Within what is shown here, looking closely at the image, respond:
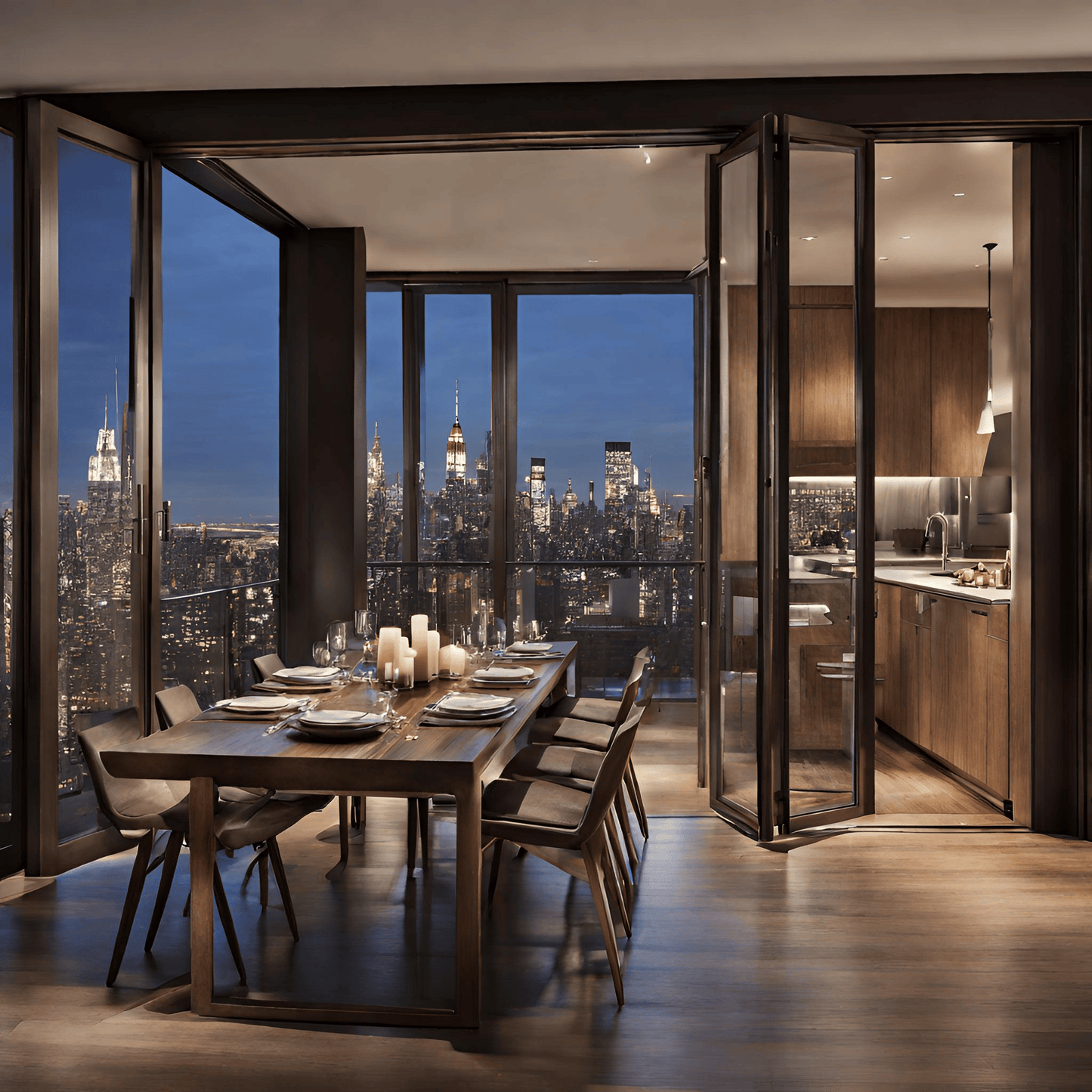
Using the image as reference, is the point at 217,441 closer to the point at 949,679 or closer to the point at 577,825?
the point at 577,825

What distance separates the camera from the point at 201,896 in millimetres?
2398

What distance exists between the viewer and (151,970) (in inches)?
102

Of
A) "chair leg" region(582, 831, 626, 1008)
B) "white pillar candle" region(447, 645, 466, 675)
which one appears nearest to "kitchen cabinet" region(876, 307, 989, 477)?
"white pillar candle" region(447, 645, 466, 675)

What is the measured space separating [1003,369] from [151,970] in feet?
19.7

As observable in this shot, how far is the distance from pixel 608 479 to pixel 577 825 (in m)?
3.55

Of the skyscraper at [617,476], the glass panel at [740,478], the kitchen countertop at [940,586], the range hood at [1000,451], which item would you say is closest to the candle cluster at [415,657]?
the glass panel at [740,478]

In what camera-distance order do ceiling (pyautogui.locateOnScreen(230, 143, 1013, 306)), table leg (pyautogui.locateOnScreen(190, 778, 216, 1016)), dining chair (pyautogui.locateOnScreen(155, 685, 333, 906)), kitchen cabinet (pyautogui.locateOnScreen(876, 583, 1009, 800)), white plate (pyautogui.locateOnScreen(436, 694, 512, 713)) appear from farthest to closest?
kitchen cabinet (pyautogui.locateOnScreen(876, 583, 1009, 800)) → ceiling (pyautogui.locateOnScreen(230, 143, 1013, 306)) → dining chair (pyautogui.locateOnScreen(155, 685, 333, 906)) → white plate (pyautogui.locateOnScreen(436, 694, 512, 713)) → table leg (pyautogui.locateOnScreen(190, 778, 216, 1016))

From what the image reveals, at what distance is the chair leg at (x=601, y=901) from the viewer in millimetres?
2400

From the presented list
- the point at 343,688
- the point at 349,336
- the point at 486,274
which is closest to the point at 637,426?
the point at 486,274

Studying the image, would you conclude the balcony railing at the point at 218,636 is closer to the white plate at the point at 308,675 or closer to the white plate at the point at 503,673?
the white plate at the point at 308,675

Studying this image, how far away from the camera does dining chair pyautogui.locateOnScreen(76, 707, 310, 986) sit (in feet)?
8.32

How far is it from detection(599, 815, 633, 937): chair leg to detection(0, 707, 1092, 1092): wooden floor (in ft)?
0.27

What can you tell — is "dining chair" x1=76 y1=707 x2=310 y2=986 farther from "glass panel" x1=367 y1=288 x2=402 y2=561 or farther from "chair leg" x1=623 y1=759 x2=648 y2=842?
"glass panel" x1=367 y1=288 x2=402 y2=561

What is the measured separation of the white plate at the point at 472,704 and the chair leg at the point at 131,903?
0.92 metres
